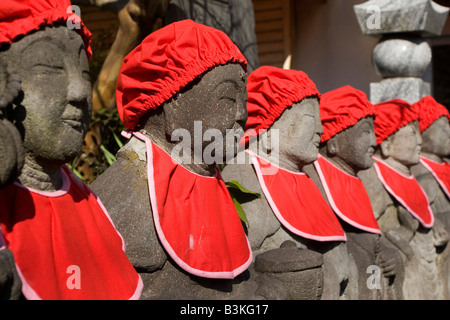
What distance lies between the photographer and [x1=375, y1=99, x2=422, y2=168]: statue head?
17.6 feet

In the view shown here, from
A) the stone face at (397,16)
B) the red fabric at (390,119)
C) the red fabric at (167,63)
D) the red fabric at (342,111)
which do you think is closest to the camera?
the red fabric at (167,63)

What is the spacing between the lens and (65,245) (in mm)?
2305

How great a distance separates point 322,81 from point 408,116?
12.3ft

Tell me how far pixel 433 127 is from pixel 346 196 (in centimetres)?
206

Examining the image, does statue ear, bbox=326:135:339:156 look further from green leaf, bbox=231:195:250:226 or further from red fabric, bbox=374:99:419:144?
green leaf, bbox=231:195:250:226

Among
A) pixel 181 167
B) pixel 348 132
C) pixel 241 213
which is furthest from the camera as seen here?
pixel 348 132

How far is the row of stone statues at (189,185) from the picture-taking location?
226cm

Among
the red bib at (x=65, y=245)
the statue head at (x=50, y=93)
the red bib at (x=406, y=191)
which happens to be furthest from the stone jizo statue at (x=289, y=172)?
the statue head at (x=50, y=93)

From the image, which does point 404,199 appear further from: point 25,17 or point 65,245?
point 25,17

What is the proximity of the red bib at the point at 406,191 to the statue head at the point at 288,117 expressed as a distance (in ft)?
4.43

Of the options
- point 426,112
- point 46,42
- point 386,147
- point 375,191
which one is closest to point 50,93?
point 46,42

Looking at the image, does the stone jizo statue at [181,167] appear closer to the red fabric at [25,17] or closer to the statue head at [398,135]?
the red fabric at [25,17]

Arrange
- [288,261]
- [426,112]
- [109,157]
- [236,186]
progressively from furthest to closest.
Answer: [426,112]
[109,157]
[236,186]
[288,261]

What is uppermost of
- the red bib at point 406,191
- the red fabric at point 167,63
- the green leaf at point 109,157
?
the red fabric at point 167,63
